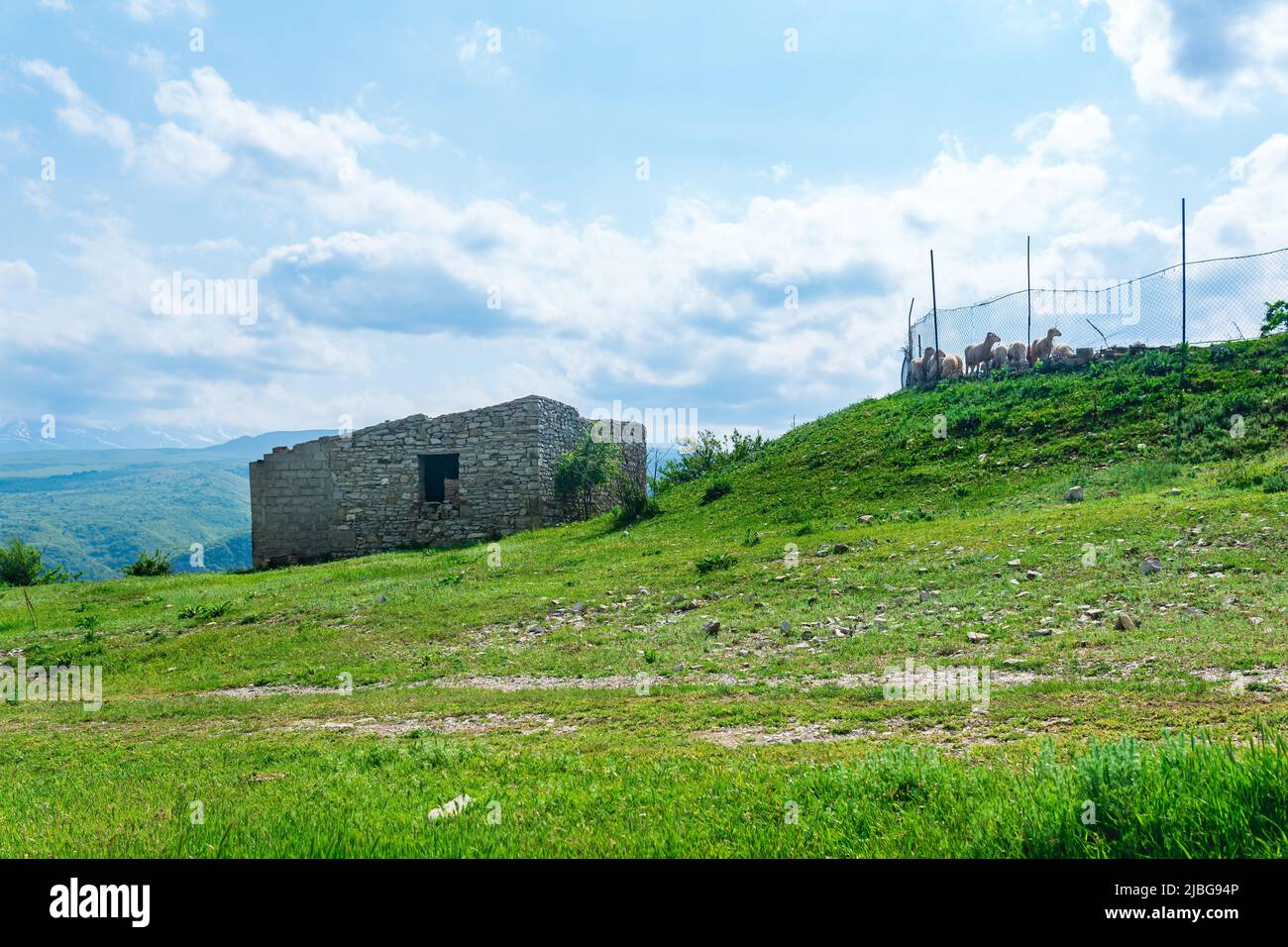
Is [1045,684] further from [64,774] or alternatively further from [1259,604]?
[64,774]

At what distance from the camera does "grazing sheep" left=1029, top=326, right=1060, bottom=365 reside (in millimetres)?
34812

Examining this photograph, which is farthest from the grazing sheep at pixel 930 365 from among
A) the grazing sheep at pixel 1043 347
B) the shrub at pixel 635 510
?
the shrub at pixel 635 510

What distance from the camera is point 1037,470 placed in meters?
23.6

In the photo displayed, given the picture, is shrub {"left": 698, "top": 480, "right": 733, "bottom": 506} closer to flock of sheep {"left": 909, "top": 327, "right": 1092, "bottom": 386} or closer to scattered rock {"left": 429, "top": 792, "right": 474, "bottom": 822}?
flock of sheep {"left": 909, "top": 327, "right": 1092, "bottom": 386}

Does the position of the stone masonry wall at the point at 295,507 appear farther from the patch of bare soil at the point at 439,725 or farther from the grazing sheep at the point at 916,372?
the grazing sheep at the point at 916,372

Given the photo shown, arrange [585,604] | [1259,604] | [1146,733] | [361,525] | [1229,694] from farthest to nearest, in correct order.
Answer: [361,525]
[585,604]
[1259,604]
[1229,694]
[1146,733]

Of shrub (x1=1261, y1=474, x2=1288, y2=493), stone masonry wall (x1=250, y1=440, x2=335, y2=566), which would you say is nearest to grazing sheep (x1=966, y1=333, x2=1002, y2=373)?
shrub (x1=1261, y1=474, x2=1288, y2=493)

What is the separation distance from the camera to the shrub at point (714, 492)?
28791 millimetres

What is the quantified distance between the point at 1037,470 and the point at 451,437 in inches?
905

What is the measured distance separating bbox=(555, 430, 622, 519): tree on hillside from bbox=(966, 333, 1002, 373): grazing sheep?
16.5 metres

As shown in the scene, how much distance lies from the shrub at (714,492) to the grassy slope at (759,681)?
225 centimetres
